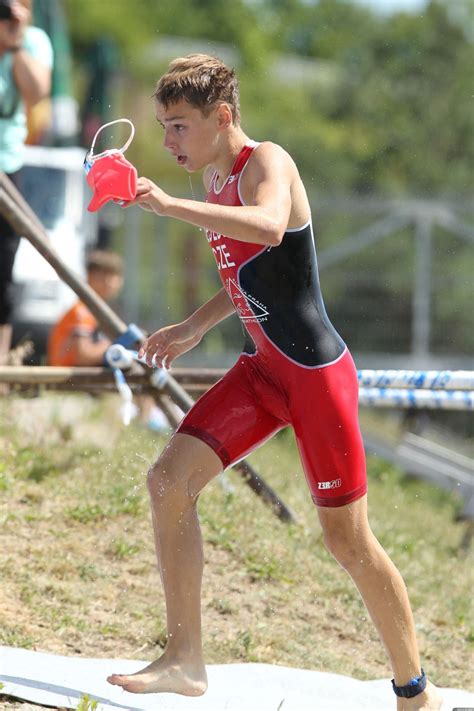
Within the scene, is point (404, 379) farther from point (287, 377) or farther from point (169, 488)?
point (169, 488)

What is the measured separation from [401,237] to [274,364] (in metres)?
12.2

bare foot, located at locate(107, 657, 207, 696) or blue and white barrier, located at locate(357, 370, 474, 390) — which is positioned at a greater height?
blue and white barrier, located at locate(357, 370, 474, 390)

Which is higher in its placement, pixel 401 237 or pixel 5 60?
pixel 5 60

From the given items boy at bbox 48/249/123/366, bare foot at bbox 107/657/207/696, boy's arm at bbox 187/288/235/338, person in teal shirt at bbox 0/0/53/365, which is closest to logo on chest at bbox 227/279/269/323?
boy's arm at bbox 187/288/235/338

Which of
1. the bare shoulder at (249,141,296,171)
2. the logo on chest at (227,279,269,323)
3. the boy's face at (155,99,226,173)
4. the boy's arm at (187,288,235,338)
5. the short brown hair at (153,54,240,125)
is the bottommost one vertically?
the boy's arm at (187,288,235,338)

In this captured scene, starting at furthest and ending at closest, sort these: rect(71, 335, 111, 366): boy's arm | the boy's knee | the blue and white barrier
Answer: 1. rect(71, 335, 111, 366): boy's arm
2. the blue and white barrier
3. the boy's knee

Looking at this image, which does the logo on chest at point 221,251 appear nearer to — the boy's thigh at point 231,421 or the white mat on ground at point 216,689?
the boy's thigh at point 231,421

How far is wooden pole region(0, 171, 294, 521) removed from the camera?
19.7ft

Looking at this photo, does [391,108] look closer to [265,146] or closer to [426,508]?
[426,508]

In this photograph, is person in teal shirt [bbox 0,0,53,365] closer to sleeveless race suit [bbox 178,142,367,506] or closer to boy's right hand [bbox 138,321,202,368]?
boy's right hand [bbox 138,321,202,368]

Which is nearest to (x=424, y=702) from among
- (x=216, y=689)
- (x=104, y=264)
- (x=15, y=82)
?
(x=216, y=689)

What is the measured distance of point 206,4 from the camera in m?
49.3

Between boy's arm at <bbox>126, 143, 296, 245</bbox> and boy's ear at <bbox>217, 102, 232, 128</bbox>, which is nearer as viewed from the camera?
boy's arm at <bbox>126, 143, 296, 245</bbox>

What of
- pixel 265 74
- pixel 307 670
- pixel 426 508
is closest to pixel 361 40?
pixel 265 74
